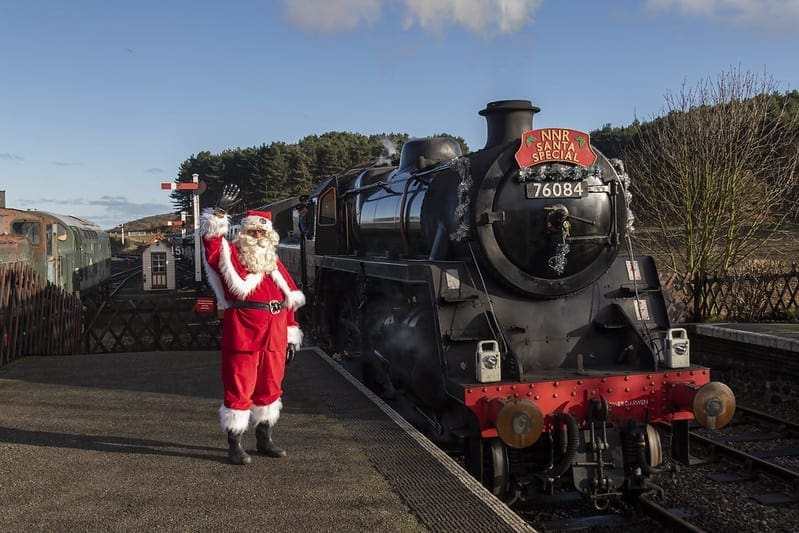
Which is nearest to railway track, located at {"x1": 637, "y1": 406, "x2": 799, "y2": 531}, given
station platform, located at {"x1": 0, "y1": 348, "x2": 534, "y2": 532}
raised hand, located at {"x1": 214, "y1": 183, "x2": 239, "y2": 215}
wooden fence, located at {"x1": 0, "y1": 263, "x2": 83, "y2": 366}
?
station platform, located at {"x1": 0, "y1": 348, "x2": 534, "y2": 532}

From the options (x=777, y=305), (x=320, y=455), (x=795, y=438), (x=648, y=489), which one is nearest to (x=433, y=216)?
(x=320, y=455)

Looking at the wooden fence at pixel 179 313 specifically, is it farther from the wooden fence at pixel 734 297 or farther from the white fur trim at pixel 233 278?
the white fur trim at pixel 233 278

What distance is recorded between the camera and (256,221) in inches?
188

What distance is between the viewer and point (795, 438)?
24.2 ft

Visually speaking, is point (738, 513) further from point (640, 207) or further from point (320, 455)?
point (640, 207)

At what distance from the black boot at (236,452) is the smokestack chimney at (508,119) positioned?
3.17 meters

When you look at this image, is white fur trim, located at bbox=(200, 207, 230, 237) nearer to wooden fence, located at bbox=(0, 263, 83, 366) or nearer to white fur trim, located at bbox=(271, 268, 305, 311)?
white fur trim, located at bbox=(271, 268, 305, 311)

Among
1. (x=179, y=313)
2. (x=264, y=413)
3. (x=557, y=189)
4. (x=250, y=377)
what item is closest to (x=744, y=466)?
(x=557, y=189)

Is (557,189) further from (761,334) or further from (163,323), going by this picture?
(163,323)

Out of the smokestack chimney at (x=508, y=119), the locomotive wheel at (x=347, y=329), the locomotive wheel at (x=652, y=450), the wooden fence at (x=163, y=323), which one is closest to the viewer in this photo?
the locomotive wheel at (x=652, y=450)

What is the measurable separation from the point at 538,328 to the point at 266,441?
94.2 inches

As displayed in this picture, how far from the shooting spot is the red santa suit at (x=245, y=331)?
446 cm

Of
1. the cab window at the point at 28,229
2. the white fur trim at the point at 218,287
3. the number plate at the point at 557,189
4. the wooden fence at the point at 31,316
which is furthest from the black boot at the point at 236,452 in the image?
the cab window at the point at 28,229

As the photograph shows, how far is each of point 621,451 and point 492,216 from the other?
204cm
